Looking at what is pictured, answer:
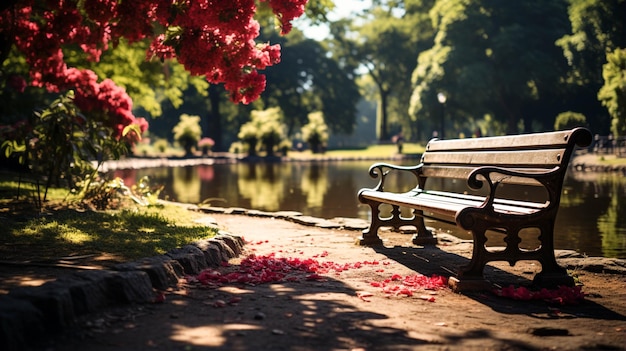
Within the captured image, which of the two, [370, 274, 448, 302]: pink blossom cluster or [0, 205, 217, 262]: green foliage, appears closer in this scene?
[370, 274, 448, 302]: pink blossom cluster

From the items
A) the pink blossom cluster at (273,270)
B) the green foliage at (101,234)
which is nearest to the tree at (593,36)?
the green foliage at (101,234)

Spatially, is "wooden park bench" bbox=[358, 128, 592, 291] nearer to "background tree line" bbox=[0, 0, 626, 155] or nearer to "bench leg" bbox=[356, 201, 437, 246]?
"bench leg" bbox=[356, 201, 437, 246]

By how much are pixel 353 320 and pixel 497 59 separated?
44643mm

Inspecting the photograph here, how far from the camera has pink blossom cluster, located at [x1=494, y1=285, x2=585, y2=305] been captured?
4695mm

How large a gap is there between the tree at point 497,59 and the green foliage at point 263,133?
12299 millimetres

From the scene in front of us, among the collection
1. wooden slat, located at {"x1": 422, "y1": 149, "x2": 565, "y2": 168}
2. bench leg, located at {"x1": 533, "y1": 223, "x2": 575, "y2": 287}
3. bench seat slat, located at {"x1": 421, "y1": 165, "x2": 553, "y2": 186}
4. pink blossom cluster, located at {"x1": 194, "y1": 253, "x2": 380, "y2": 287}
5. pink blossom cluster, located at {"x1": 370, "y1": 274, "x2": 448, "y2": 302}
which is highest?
wooden slat, located at {"x1": 422, "y1": 149, "x2": 565, "y2": 168}

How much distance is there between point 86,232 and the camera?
256 inches

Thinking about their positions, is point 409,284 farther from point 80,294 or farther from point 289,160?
point 289,160

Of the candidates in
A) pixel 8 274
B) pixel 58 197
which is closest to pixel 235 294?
pixel 8 274

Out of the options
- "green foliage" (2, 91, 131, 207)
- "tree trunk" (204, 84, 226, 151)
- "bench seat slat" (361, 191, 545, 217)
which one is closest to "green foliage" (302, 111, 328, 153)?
"tree trunk" (204, 84, 226, 151)

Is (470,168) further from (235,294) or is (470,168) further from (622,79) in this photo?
(622,79)

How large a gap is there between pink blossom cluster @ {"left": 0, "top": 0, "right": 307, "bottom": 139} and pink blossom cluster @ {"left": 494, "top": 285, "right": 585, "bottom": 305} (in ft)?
13.7

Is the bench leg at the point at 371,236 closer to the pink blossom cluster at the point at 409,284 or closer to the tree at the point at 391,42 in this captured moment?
the pink blossom cluster at the point at 409,284

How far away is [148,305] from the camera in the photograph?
418 cm
